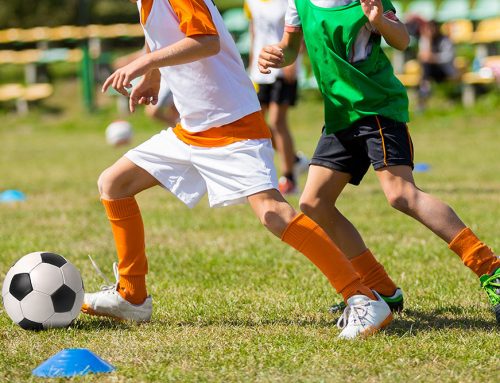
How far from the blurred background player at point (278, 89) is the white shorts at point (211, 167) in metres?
4.49

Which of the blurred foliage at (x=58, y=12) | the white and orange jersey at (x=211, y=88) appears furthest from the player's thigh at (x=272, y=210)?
the blurred foliage at (x=58, y=12)

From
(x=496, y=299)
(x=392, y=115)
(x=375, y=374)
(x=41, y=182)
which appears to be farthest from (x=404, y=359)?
(x=41, y=182)

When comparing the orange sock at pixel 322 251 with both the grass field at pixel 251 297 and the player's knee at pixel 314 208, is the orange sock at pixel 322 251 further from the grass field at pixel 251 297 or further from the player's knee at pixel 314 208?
the player's knee at pixel 314 208

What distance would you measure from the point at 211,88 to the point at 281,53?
1.30 ft

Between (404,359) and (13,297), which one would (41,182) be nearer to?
(13,297)

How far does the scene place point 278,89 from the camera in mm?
8727

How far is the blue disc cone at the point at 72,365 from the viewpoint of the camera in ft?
10.8

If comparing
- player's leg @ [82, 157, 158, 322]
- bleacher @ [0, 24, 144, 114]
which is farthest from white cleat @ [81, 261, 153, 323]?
bleacher @ [0, 24, 144, 114]

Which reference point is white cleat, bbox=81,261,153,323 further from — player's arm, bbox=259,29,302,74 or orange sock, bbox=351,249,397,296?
player's arm, bbox=259,29,302,74

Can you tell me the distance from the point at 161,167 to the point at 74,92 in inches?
792

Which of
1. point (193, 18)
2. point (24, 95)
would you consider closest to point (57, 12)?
point (24, 95)

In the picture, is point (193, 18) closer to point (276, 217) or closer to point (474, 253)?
point (276, 217)

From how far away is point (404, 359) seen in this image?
3.46 m

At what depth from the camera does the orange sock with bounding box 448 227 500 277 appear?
12.9ft
